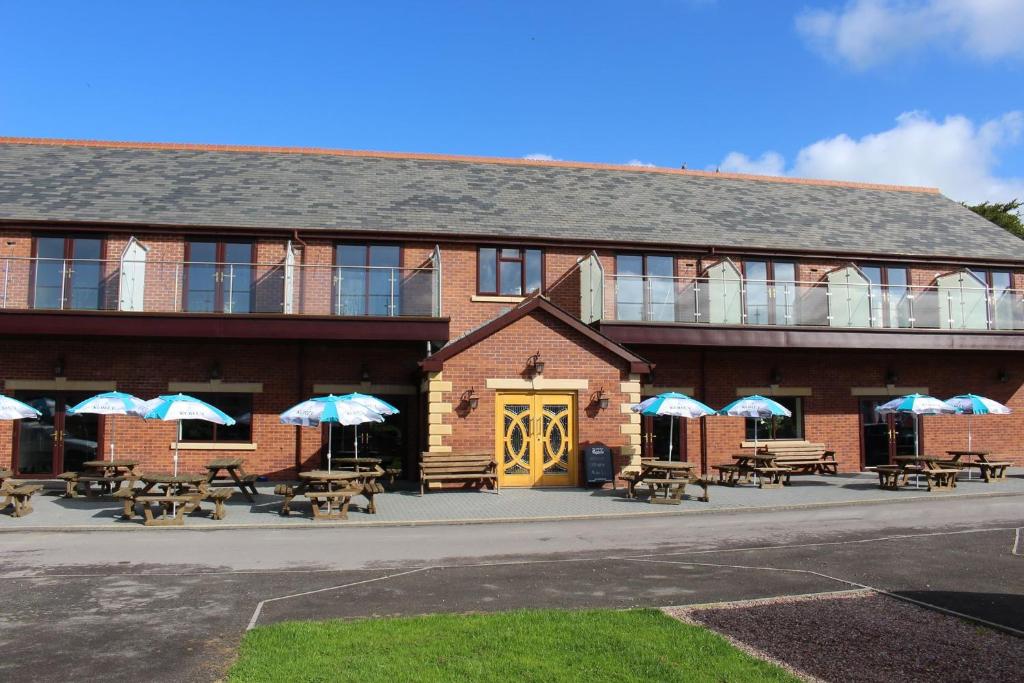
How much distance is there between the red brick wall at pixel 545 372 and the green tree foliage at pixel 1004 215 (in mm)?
37642

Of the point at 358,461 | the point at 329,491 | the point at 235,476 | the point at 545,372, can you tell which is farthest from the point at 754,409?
the point at 235,476

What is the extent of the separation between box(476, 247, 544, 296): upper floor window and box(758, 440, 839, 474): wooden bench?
23.9ft

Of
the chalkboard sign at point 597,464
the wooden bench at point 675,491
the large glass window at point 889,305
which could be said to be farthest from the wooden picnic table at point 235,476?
the large glass window at point 889,305

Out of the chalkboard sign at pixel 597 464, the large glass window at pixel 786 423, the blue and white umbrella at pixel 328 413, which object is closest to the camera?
the blue and white umbrella at pixel 328 413

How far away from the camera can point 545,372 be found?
16797mm

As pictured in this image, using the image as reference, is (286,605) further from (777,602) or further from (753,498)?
(753,498)

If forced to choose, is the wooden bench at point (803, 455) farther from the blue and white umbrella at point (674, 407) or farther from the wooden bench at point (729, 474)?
the blue and white umbrella at point (674, 407)

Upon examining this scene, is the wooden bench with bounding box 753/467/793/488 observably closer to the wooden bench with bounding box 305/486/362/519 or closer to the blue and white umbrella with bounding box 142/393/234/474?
the wooden bench with bounding box 305/486/362/519

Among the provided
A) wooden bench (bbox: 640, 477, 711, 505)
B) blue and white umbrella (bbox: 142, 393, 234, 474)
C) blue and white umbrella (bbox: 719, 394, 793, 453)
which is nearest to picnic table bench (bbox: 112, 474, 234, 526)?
blue and white umbrella (bbox: 142, 393, 234, 474)

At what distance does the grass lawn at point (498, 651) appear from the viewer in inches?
197

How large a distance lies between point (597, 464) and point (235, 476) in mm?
7428

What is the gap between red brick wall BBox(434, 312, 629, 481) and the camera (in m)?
16.5

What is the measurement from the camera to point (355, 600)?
730 cm

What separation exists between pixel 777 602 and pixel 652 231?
590 inches
